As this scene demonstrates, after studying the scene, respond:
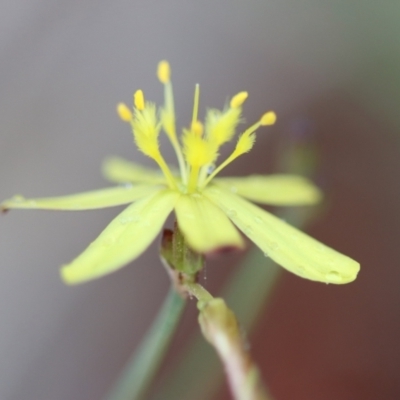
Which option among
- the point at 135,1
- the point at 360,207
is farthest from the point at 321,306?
the point at 135,1

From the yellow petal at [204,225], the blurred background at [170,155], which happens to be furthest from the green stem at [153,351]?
the blurred background at [170,155]

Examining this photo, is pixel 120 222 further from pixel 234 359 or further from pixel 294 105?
pixel 294 105

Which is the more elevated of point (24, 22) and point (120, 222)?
point (24, 22)

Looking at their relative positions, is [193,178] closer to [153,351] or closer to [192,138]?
[192,138]

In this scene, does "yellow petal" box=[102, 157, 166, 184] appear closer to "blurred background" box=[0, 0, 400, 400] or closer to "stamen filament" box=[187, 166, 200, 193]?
"stamen filament" box=[187, 166, 200, 193]

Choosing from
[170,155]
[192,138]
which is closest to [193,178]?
[192,138]

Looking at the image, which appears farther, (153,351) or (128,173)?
(128,173)
